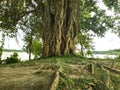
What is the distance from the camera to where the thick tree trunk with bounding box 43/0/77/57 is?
8.55 m

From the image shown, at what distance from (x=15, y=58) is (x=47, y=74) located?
232 inches

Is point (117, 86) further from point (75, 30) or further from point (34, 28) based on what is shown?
point (34, 28)

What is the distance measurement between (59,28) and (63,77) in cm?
313

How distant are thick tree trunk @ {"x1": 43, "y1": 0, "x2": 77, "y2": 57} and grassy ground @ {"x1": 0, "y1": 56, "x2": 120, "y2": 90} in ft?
6.64

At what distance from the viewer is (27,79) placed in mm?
5453

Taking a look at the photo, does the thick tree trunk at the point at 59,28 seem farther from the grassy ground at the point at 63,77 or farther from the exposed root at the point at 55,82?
the exposed root at the point at 55,82

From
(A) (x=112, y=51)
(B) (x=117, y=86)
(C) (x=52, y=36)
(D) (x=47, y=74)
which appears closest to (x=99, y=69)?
(B) (x=117, y=86)

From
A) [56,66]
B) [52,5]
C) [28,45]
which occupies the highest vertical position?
[52,5]

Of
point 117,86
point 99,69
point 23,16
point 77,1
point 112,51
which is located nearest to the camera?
point 117,86

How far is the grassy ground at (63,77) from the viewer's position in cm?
528

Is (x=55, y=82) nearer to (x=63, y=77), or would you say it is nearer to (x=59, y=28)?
(x=63, y=77)

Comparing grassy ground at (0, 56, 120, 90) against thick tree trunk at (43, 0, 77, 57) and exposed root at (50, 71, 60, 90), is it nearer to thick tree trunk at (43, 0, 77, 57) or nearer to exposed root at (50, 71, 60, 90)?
exposed root at (50, 71, 60, 90)

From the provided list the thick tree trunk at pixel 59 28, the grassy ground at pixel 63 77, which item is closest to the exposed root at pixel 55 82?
the grassy ground at pixel 63 77

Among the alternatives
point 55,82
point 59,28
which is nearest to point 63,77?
point 55,82
